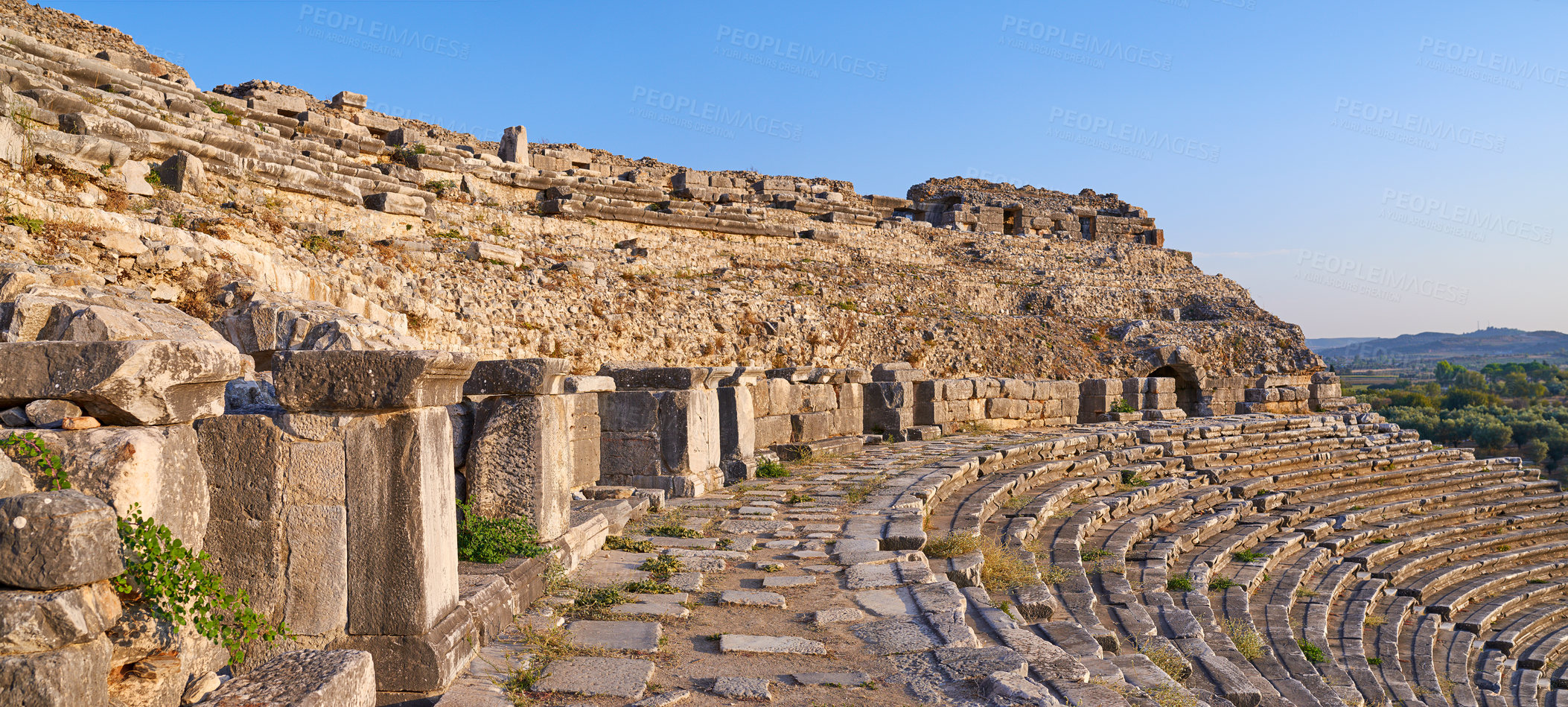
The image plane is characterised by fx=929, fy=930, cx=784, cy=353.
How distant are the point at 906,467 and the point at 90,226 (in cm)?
868

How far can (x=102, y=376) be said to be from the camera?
9.00 ft

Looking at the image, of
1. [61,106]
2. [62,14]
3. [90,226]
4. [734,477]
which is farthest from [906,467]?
[62,14]

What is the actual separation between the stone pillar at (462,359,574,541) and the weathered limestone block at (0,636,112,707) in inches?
111

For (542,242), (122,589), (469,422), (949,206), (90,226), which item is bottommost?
(122,589)

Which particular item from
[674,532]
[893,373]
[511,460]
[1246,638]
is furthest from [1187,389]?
[511,460]

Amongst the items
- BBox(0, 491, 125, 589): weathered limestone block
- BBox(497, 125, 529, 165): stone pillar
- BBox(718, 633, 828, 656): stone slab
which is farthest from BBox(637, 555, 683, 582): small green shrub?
BBox(497, 125, 529, 165): stone pillar

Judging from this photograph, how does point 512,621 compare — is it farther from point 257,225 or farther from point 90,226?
point 257,225

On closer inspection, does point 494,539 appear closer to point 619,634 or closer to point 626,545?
point 619,634

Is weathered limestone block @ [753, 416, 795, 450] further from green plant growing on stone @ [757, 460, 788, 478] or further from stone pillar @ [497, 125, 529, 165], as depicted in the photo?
stone pillar @ [497, 125, 529, 165]

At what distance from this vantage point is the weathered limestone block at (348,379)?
3.58 metres

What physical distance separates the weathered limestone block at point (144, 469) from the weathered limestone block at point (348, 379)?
18.0 inches

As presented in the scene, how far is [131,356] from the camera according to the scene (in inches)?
109

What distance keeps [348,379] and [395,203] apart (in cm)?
1553

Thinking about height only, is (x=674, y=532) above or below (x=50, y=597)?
Result: below
